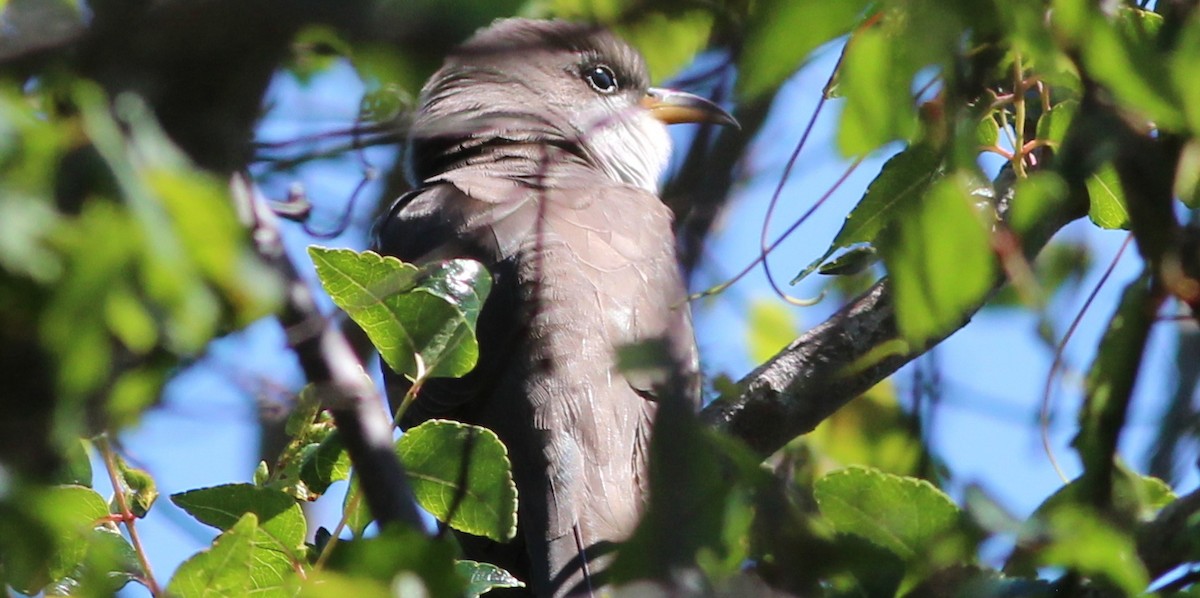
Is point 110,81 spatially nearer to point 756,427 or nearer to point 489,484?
point 489,484

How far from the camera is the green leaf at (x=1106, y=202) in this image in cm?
222

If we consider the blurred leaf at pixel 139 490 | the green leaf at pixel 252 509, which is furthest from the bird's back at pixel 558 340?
the blurred leaf at pixel 139 490

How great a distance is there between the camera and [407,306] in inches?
84.9

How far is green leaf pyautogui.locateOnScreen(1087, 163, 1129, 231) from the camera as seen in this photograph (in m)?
2.22

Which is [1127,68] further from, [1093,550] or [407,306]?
[407,306]

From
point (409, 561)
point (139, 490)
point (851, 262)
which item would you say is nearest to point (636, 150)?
point (851, 262)

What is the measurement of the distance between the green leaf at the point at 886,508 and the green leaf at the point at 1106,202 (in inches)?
32.9

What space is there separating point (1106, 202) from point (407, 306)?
1.28 metres

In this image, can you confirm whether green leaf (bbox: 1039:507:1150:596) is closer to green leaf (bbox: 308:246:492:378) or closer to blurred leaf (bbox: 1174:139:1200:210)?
blurred leaf (bbox: 1174:139:1200:210)

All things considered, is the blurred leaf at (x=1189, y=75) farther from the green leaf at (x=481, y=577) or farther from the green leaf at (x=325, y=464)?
the green leaf at (x=325, y=464)

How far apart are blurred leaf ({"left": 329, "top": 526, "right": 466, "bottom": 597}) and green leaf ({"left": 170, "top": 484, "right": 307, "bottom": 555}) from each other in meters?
0.53

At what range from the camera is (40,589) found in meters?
1.98

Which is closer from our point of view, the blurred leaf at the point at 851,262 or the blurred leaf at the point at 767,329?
the blurred leaf at the point at 851,262

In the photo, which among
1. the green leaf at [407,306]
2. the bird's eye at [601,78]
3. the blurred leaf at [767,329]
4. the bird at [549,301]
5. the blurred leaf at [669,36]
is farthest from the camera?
the bird's eye at [601,78]
